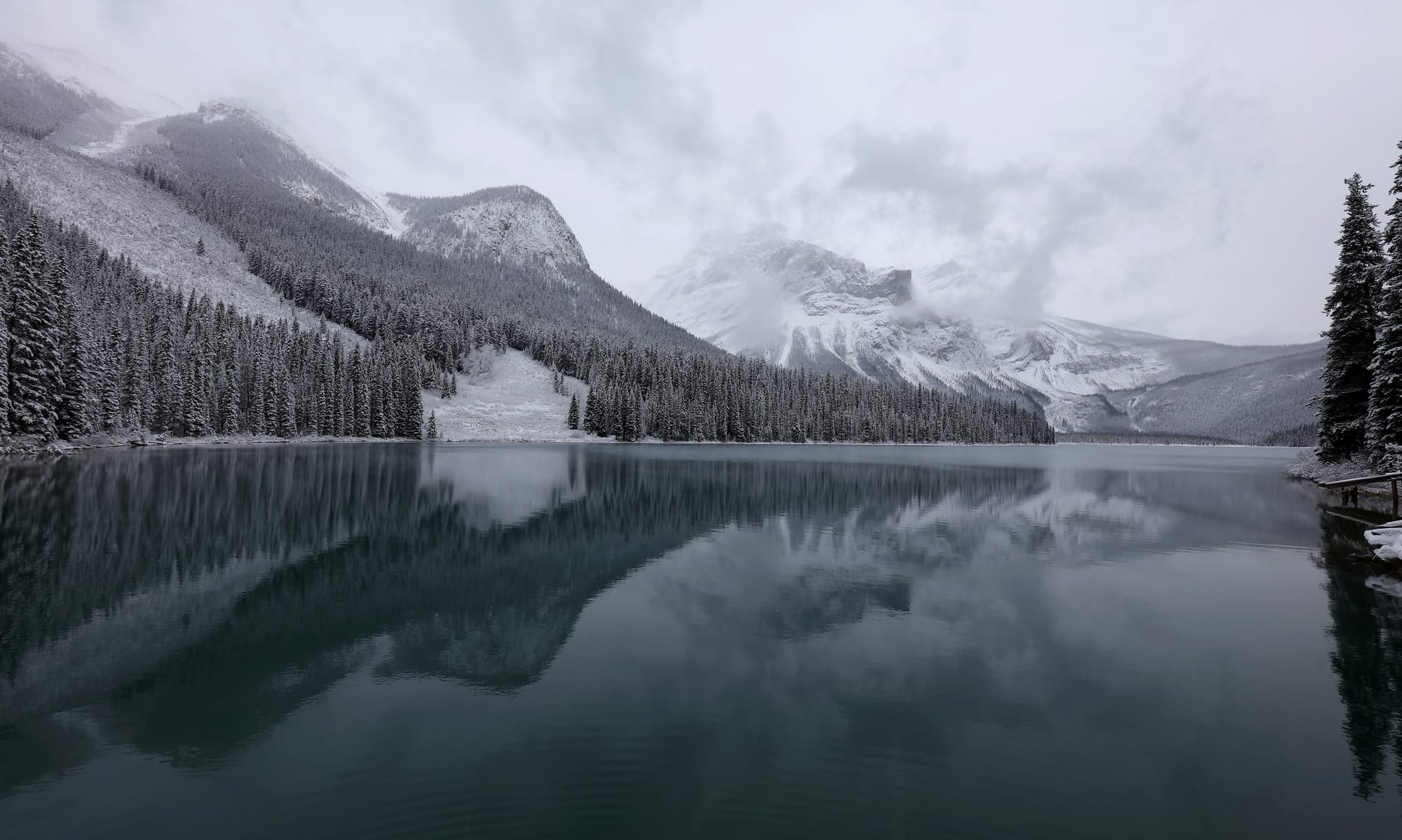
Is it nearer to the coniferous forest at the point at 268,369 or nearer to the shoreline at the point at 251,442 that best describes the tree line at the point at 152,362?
the coniferous forest at the point at 268,369

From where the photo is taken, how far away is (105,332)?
320 feet

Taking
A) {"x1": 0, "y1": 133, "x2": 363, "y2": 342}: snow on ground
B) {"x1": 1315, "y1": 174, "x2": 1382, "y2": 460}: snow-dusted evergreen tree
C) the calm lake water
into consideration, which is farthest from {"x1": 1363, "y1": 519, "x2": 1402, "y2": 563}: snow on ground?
→ {"x1": 0, "y1": 133, "x2": 363, "y2": 342}: snow on ground

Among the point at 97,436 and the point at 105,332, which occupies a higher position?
the point at 105,332

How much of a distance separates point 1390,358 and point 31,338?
11422cm

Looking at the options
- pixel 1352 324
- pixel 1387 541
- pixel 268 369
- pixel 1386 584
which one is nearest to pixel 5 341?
pixel 268 369

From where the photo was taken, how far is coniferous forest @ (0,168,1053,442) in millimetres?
66625

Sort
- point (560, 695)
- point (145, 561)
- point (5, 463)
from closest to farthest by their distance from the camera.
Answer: point (560, 695) → point (145, 561) → point (5, 463)

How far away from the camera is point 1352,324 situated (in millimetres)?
49219

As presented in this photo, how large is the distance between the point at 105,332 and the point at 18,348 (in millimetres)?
A: 44243

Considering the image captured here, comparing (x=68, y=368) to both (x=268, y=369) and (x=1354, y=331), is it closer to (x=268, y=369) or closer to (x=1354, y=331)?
(x=268, y=369)

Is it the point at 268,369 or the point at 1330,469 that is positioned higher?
the point at 268,369

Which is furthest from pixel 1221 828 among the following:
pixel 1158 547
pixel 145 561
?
pixel 145 561

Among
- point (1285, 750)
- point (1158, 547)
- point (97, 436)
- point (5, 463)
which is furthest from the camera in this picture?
point (97, 436)

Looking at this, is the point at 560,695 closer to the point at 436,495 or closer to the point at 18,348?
the point at 436,495
